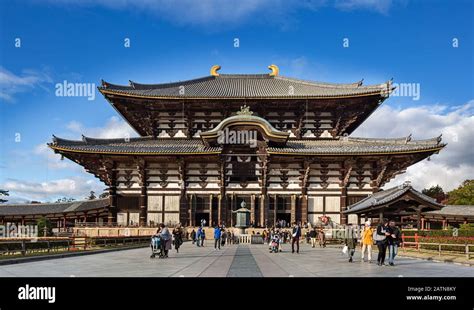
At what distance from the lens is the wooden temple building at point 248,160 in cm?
4128

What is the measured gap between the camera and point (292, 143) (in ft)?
144

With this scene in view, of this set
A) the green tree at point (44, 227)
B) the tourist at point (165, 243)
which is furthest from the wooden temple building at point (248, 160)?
the tourist at point (165, 243)

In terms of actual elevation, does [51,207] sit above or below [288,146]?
below

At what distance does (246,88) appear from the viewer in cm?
4991

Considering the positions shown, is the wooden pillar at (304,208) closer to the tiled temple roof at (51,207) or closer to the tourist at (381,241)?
the tiled temple roof at (51,207)

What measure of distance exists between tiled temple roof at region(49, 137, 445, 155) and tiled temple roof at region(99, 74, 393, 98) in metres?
5.05

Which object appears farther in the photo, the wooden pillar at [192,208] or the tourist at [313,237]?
the wooden pillar at [192,208]

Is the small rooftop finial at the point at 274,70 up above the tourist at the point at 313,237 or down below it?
above

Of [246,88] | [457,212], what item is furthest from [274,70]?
[457,212]

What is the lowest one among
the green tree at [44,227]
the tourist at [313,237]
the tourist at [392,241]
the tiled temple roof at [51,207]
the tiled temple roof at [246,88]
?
the green tree at [44,227]

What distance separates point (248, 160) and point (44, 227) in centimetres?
2360

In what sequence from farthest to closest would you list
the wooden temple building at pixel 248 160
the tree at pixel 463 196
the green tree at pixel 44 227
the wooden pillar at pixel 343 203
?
the tree at pixel 463 196 → the green tree at pixel 44 227 → the wooden pillar at pixel 343 203 → the wooden temple building at pixel 248 160

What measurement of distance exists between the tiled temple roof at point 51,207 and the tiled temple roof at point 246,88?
45.6 feet

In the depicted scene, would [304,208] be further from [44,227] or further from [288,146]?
[44,227]
